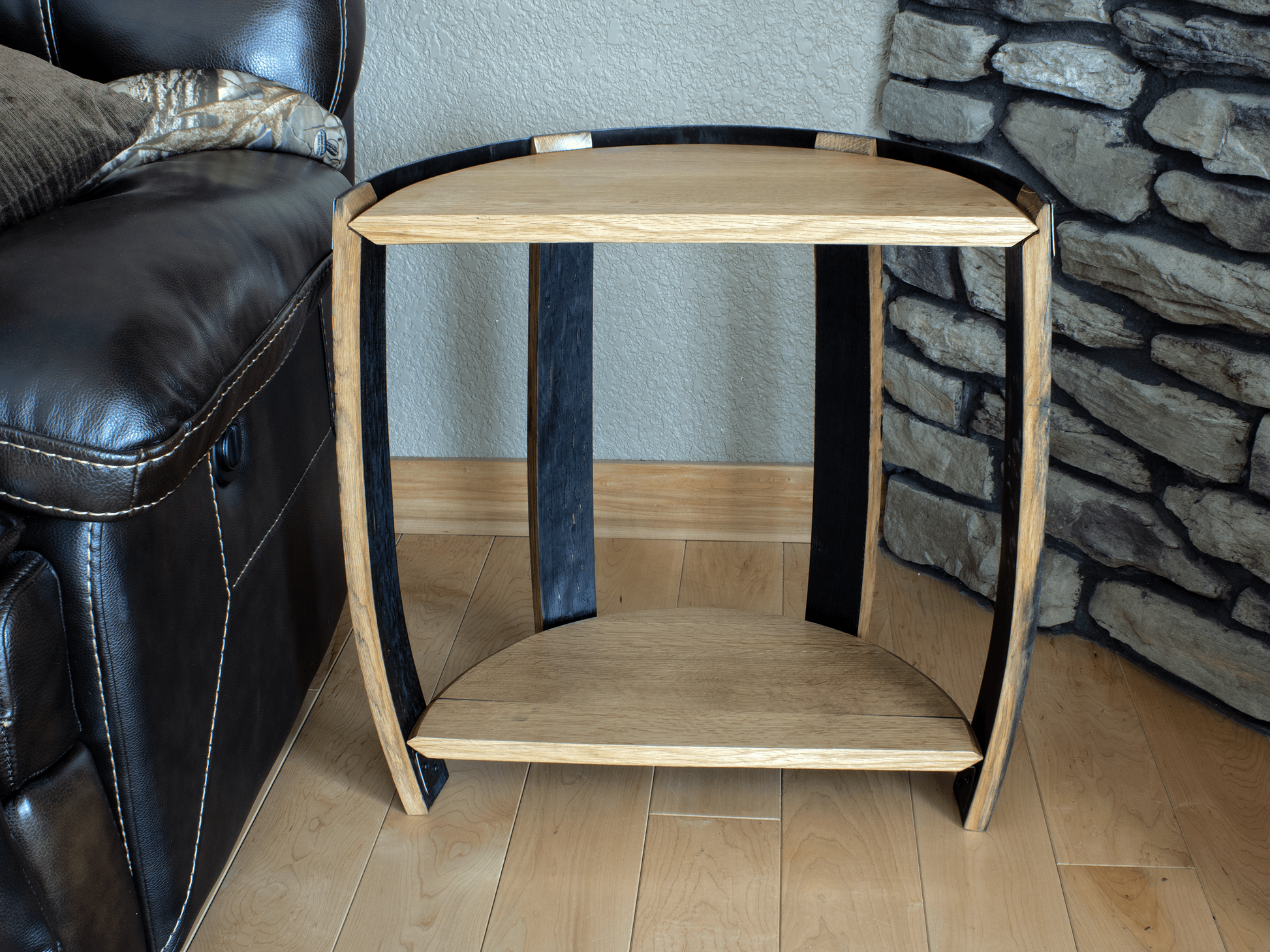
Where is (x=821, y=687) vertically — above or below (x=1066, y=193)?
below

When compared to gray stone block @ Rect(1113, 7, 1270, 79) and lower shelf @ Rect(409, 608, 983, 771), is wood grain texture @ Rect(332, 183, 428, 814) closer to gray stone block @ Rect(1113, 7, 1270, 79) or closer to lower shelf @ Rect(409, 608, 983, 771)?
lower shelf @ Rect(409, 608, 983, 771)

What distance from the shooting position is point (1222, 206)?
976 millimetres

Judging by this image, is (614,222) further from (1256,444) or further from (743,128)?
(1256,444)

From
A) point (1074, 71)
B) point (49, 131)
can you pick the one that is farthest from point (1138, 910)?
point (49, 131)

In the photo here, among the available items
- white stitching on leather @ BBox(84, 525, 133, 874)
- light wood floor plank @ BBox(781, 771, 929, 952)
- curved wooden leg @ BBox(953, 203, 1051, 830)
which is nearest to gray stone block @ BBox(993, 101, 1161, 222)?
curved wooden leg @ BBox(953, 203, 1051, 830)

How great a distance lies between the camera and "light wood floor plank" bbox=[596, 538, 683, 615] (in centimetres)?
135

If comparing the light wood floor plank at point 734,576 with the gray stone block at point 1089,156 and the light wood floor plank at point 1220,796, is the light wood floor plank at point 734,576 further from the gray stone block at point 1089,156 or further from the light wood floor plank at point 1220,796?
the gray stone block at point 1089,156

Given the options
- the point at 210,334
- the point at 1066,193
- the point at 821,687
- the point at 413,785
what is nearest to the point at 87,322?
the point at 210,334

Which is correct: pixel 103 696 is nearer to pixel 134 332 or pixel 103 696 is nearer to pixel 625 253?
pixel 134 332

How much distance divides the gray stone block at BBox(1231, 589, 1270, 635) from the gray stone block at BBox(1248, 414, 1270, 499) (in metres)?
0.10

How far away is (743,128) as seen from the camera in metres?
1.01

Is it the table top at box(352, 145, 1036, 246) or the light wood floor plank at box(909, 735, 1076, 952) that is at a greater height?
the table top at box(352, 145, 1036, 246)

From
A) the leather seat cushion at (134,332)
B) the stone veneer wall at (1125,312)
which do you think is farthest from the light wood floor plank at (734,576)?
the leather seat cushion at (134,332)

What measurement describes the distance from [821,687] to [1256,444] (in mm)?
469
